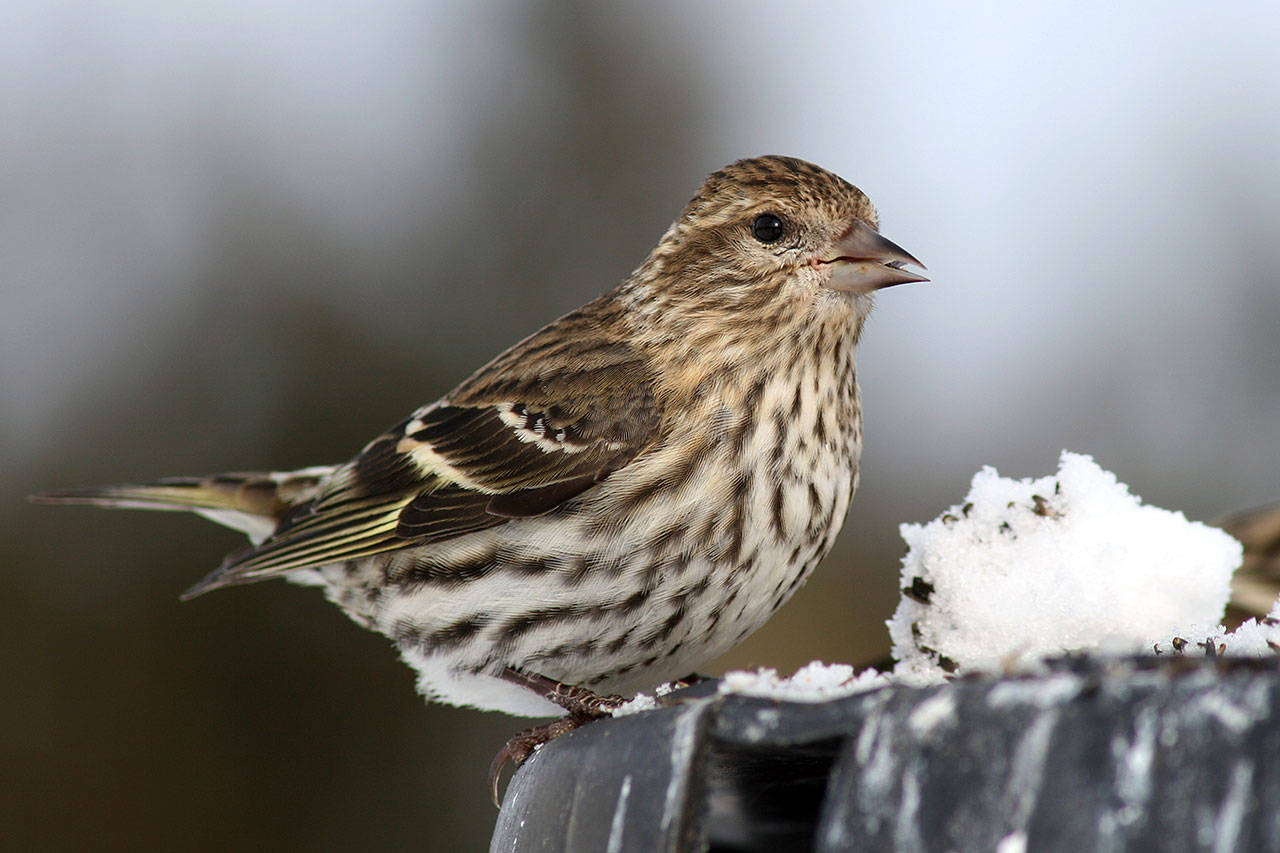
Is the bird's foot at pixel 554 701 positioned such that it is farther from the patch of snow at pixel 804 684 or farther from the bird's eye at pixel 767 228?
the bird's eye at pixel 767 228

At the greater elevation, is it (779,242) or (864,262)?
(779,242)

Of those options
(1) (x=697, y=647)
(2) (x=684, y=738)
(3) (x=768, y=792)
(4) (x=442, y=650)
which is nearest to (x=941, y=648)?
(1) (x=697, y=647)

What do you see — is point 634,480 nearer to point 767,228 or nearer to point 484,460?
point 484,460

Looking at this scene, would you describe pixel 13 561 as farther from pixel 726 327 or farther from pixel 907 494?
pixel 907 494

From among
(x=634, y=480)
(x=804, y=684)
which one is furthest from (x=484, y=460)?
(x=804, y=684)

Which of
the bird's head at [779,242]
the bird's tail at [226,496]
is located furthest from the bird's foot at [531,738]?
the bird's tail at [226,496]

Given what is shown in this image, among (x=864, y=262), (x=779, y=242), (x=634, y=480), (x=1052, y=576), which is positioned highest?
(x=779, y=242)
